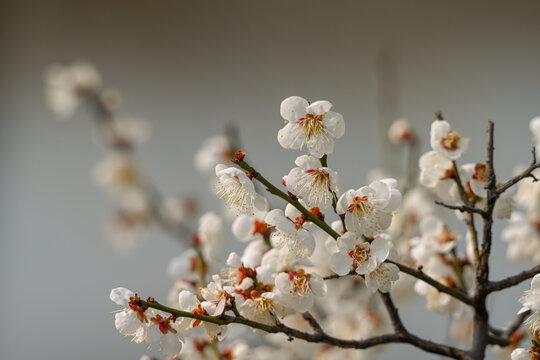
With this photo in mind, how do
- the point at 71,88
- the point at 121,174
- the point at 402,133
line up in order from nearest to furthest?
the point at 402,133, the point at 71,88, the point at 121,174

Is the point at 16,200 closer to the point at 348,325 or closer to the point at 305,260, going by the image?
the point at 348,325

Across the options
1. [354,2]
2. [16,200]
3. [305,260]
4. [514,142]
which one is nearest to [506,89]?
[514,142]

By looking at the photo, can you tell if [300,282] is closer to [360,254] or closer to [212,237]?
[360,254]

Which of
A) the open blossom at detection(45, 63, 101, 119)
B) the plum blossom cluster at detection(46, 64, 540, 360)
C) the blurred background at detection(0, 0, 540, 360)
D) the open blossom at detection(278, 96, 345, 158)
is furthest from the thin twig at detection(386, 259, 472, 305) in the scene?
the blurred background at detection(0, 0, 540, 360)

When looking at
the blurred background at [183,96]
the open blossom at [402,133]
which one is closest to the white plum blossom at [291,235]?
the open blossom at [402,133]

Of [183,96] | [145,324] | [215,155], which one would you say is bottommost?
[145,324]

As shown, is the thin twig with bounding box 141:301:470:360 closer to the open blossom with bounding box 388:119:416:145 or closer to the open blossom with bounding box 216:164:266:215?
the open blossom with bounding box 216:164:266:215

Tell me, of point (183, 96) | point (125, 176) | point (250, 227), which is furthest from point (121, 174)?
point (250, 227)
